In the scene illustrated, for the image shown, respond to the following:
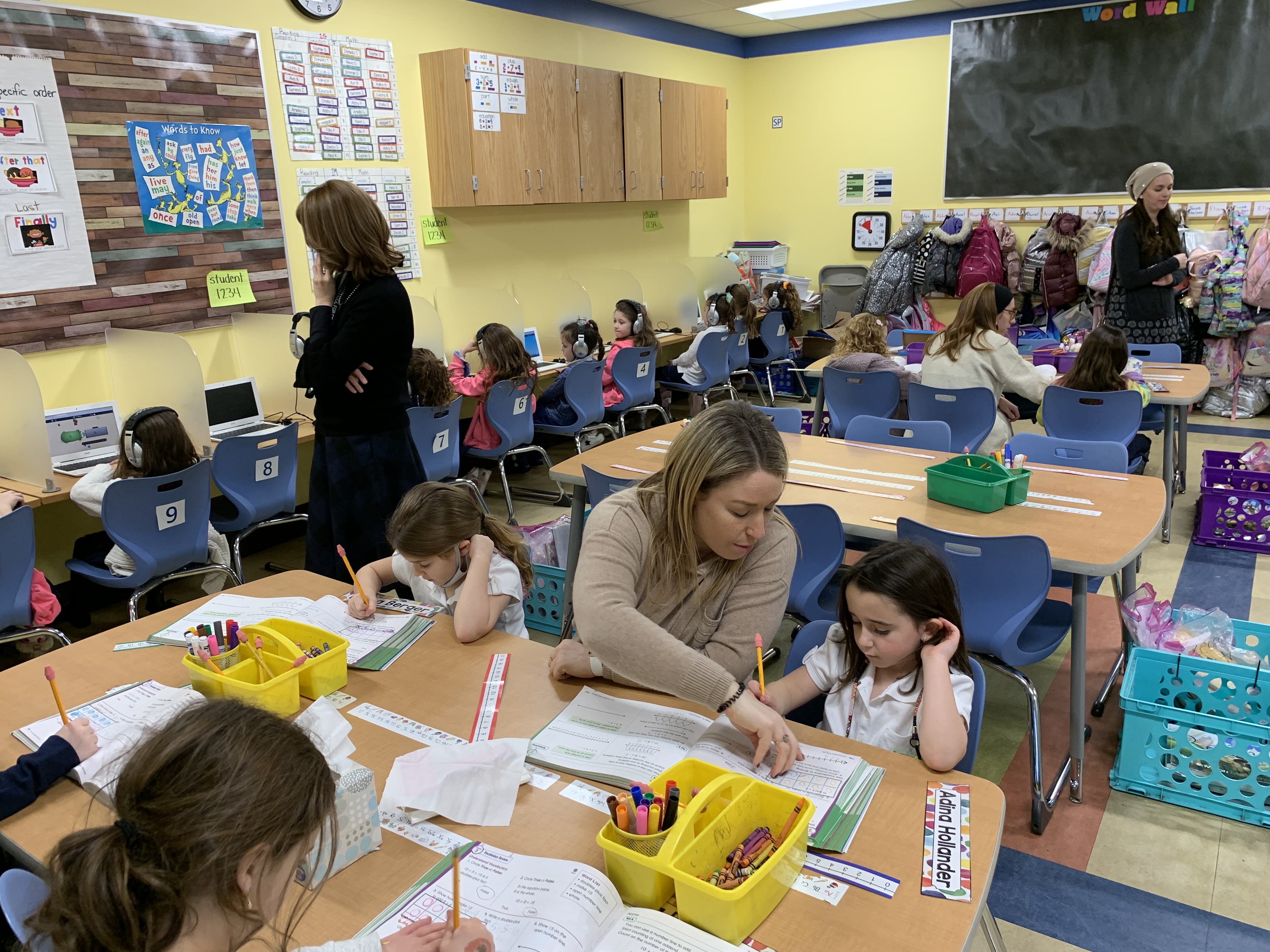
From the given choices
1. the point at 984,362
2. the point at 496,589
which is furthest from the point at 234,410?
the point at 984,362

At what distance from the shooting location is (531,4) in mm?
5684

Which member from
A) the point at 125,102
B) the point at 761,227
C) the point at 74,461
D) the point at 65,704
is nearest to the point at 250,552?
the point at 74,461

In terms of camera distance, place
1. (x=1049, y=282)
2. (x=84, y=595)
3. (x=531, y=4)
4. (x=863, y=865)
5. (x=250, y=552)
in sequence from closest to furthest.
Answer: (x=863, y=865) < (x=84, y=595) < (x=250, y=552) < (x=531, y=4) < (x=1049, y=282)

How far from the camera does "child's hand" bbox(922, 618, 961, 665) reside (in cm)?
158

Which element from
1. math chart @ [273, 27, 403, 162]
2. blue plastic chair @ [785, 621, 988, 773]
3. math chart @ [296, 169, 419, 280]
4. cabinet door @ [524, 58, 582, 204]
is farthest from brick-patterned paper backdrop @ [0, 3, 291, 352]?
blue plastic chair @ [785, 621, 988, 773]

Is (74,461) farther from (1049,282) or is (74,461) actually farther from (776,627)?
(1049,282)

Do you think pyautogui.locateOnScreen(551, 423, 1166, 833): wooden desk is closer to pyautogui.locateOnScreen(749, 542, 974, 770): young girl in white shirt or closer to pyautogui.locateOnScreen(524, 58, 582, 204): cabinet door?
pyautogui.locateOnScreen(749, 542, 974, 770): young girl in white shirt

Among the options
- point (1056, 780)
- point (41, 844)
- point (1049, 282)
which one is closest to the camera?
point (41, 844)

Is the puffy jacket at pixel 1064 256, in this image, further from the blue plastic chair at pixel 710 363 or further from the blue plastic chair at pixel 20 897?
the blue plastic chair at pixel 20 897

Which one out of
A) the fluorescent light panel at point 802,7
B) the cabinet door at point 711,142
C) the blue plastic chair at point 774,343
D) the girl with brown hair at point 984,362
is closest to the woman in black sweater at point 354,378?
the girl with brown hair at point 984,362

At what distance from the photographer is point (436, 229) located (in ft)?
17.1

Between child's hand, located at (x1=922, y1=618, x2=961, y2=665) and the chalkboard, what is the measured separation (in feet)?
20.3

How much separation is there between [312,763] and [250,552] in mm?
3893

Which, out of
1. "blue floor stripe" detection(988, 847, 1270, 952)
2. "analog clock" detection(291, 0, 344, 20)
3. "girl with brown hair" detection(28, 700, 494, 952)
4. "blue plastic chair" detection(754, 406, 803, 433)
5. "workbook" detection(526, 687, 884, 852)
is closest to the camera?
"girl with brown hair" detection(28, 700, 494, 952)
